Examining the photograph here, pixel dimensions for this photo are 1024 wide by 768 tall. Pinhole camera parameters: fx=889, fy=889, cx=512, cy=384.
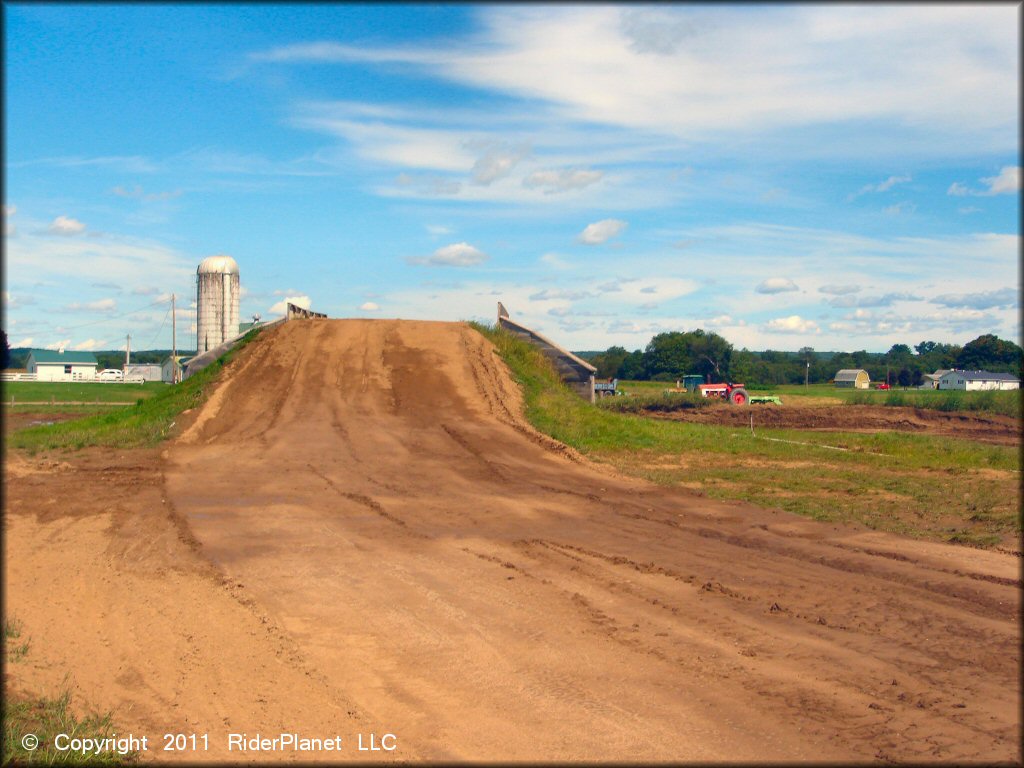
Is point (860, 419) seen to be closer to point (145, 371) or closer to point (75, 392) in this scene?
point (75, 392)

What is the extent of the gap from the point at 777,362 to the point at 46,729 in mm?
67090

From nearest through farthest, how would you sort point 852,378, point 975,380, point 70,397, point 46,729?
point 46,729 < point 70,397 < point 975,380 < point 852,378

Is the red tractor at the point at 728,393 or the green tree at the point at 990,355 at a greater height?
the green tree at the point at 990,355

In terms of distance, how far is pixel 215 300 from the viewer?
34938 mm

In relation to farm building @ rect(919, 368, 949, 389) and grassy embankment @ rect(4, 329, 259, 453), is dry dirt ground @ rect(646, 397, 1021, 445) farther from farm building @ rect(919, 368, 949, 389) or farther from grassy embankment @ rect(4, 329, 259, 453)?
farm building @ rect(919, 368, 949, 389)

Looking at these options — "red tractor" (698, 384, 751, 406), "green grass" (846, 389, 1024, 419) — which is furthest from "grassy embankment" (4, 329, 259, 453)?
"green grass" (846, 389, 1024, 419)

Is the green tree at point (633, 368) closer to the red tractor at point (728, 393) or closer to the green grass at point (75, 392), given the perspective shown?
the red tractor at point (728, 393)

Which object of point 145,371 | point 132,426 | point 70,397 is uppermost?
point 145,371

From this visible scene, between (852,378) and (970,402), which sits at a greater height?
(852,378)

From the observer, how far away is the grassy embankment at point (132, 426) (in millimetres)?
19344

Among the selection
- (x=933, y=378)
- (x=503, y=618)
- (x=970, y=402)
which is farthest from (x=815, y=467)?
(x=933, y=378)

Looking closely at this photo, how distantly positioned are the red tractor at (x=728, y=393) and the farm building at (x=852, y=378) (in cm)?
2430

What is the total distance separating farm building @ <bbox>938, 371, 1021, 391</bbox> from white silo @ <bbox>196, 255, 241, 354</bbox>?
175 feet

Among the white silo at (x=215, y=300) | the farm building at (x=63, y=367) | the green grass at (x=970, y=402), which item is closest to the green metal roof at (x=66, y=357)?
the farm building at (x=63, y=367)
